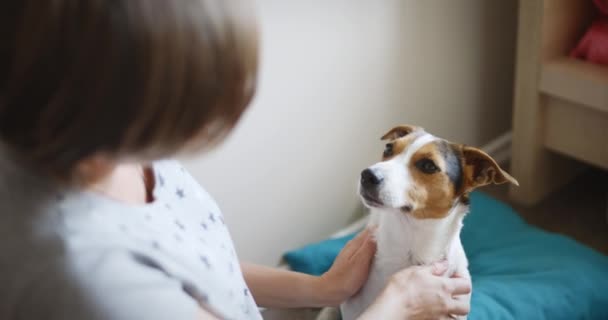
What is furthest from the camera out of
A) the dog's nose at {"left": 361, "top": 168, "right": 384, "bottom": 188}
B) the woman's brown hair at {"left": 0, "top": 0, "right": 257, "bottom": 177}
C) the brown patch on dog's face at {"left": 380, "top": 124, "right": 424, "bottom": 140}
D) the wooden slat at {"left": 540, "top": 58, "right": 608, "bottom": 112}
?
the wooden slat at {"left": 540, "top": 58, "right": 608, "bottom": 112}

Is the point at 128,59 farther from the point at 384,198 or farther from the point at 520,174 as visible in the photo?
the point at 520,174

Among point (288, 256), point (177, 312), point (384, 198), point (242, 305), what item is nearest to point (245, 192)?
point (288, 256)

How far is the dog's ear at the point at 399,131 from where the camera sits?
44.0 inches

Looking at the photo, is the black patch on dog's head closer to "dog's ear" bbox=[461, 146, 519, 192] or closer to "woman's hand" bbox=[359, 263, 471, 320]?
"dog's ear" bbox=[461, 146, 519, 192]

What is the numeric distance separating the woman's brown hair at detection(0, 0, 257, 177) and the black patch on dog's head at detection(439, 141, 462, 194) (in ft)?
1.97

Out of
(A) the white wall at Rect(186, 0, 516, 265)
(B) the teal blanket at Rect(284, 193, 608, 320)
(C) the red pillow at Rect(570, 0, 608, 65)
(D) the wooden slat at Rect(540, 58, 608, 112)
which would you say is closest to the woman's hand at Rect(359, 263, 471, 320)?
(B) the teal blanket at Rect(284, 193, 608, 320)

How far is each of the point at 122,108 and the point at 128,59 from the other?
36 millimetres

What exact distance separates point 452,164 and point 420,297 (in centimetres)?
24

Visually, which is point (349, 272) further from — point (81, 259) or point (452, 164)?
point (81, 259)

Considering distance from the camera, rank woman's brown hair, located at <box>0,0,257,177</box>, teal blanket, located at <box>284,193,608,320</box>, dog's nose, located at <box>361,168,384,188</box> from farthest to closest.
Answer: teal blanket, located at <box>284,193,608,320</box> → dog's nose, located at <box>361,168,384,188</box> → woman's brown hair, located at <box>0,0,257,177</box>

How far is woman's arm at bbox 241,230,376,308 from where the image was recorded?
0.95m

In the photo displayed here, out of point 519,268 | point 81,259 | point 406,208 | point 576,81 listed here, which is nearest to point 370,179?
point 406,208

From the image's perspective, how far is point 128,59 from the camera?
45 cm

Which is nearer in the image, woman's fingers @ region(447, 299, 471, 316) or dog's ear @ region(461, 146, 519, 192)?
woman's fingers @ region(447, 299, 471, 316)
